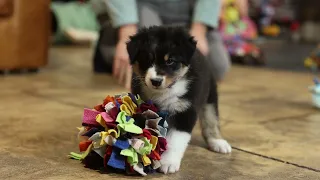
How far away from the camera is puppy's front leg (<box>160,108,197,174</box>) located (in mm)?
1259

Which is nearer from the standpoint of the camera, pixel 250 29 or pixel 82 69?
pixel 82 69

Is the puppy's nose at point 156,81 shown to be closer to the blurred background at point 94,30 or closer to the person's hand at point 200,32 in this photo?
the person's hand at point 200,32

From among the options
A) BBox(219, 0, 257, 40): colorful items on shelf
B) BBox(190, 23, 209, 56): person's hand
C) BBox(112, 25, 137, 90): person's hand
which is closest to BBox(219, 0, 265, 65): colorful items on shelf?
BBox(219, 0, 257, 40): colorful items on shelf

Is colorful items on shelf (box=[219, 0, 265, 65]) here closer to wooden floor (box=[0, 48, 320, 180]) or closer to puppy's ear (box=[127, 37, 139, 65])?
wooden floor (box=[0, 48, 320, 180])

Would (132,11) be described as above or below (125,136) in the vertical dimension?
above

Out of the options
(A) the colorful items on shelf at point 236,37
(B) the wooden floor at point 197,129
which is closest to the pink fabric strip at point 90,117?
(B) the wooden floor at point 197,129

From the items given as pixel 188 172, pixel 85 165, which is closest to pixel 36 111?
pixel 85 165

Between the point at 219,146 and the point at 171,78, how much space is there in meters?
0.36

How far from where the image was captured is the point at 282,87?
2.85 metres

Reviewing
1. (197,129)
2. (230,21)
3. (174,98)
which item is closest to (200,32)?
(197,129)

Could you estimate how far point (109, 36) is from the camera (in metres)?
2.93

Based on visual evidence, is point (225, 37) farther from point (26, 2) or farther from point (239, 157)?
point (239, 157)

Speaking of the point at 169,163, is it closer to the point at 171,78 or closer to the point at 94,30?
Result: the point at 171,78

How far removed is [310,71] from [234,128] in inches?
77.3
